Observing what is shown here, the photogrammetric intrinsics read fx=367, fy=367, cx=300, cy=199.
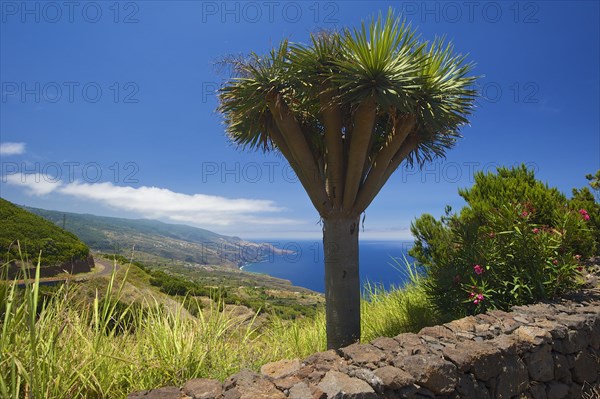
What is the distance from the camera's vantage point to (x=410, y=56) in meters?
5.67

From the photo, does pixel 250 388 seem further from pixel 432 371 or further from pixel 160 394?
pixel 432 371

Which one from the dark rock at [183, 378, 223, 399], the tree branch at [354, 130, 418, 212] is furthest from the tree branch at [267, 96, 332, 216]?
the dark rock at [183, 378, 223, 399]

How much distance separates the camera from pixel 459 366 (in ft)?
10.7

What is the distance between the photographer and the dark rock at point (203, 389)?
8.13 ft

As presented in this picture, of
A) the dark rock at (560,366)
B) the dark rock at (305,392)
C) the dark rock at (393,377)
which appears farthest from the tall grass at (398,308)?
the dark rock at (305,392)

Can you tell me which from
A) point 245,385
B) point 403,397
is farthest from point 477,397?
point 245,385

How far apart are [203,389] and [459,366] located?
7.22ft

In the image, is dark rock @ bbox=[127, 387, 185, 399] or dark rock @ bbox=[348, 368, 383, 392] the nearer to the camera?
dark rock @ bbox=[127, 387, 185, 399]

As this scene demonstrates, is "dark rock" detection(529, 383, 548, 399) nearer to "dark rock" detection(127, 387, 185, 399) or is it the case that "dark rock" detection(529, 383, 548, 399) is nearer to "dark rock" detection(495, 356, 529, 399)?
"dark rock" detection(495, 356, 529, 399)

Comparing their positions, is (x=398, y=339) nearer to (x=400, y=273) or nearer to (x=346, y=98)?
(x=346, y=98)

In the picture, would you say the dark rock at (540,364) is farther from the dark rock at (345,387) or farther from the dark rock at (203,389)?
the dark rock at (203,389)

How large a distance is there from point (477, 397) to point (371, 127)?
3.76 metres

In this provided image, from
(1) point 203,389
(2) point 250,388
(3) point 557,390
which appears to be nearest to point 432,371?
(2) point 250,388

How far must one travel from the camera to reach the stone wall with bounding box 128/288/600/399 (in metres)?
2.62
